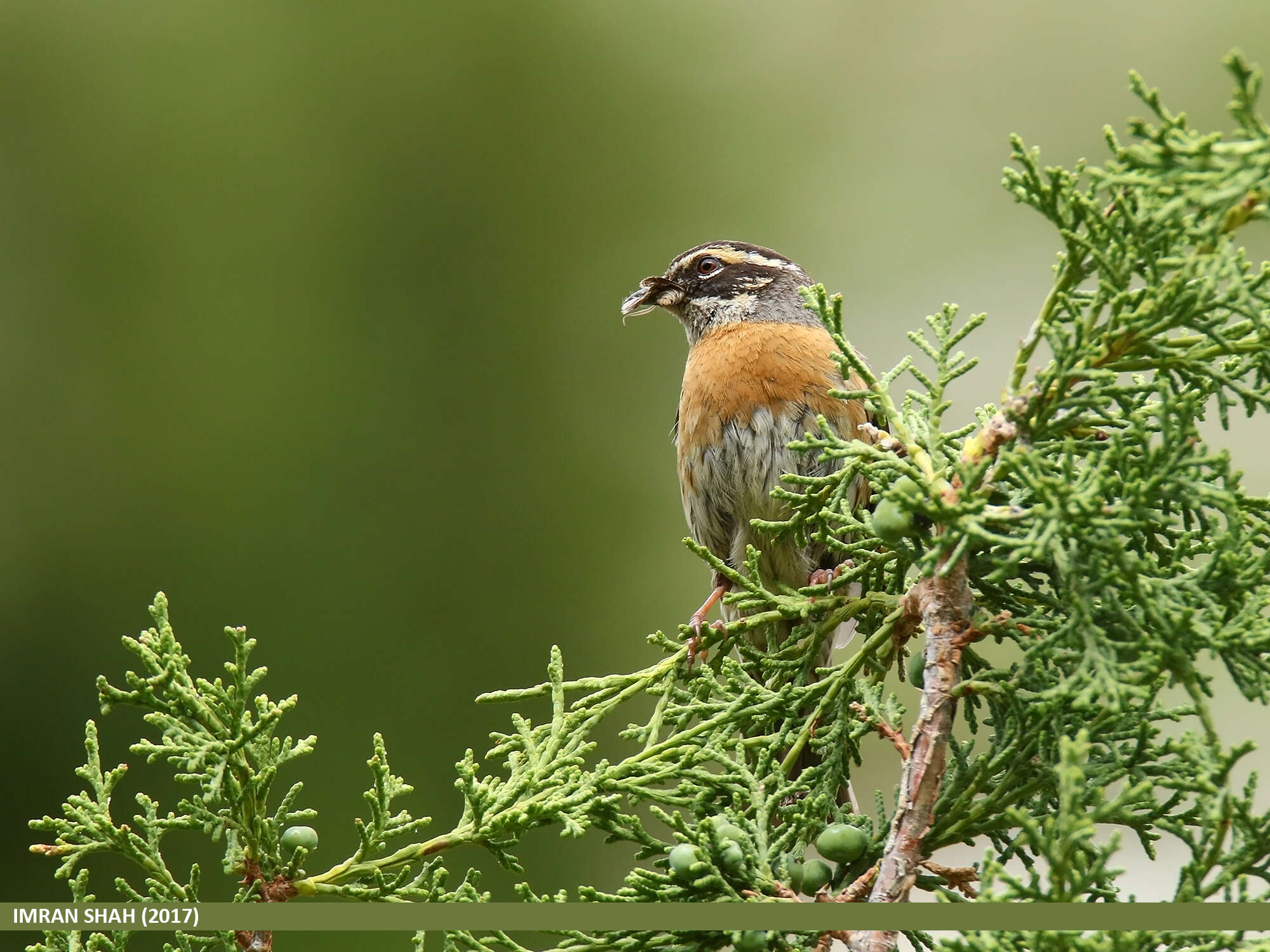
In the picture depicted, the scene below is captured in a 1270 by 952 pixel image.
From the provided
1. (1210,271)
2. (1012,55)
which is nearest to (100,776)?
(1210,271)

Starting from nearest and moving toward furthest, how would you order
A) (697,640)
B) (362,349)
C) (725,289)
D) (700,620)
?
(697,640) < (700,620) < (725,289) < (362,349)

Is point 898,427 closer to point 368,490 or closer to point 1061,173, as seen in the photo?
point 1061,173

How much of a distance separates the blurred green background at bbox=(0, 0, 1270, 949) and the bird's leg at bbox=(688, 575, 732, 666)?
2.12 metres

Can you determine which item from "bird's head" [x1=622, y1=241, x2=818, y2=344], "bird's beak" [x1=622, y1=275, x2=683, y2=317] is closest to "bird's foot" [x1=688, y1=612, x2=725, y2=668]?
"bird's head" [x1=622, y1=241, x2=818, y2=344]

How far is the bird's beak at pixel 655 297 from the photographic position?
3342 mm

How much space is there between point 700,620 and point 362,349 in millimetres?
3744

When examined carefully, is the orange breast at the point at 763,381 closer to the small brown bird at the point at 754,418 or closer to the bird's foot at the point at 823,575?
the small brown bird at the point at 754,418

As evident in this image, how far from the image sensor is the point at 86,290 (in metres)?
5.55

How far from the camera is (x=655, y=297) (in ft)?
11.1

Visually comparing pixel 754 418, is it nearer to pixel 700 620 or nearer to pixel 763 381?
pixel 763 381

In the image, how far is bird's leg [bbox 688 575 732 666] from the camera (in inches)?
77.4

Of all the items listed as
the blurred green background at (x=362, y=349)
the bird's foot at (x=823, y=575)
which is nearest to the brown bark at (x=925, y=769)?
the bird's foot at (x=823, y=575)

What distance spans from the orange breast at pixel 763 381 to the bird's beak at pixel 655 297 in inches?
13.4

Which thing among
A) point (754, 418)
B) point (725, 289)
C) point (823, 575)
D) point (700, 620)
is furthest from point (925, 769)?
point (725, 289)
